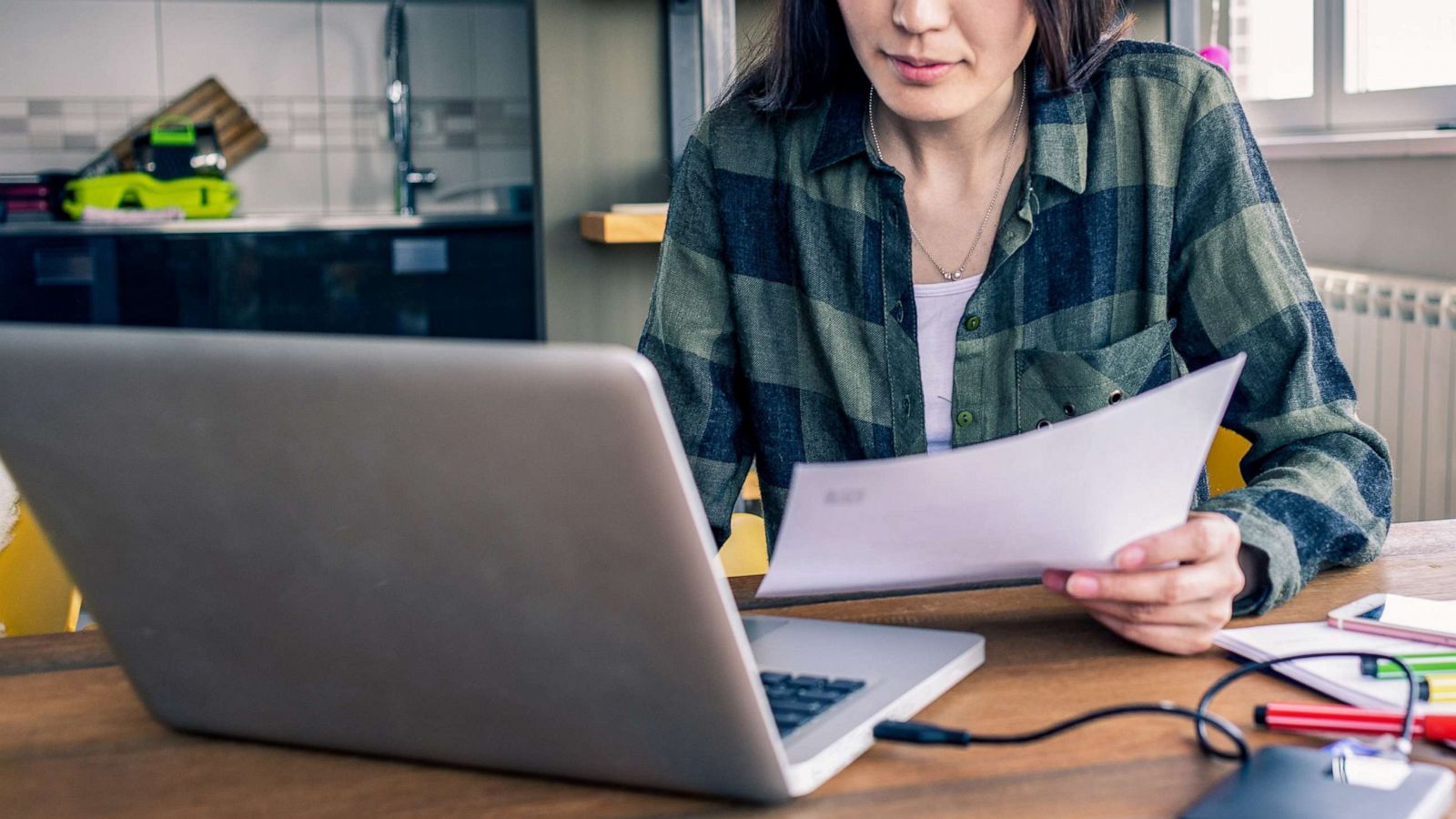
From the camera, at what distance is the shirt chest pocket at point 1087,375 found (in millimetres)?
1110

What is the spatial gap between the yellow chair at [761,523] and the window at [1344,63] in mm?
1579

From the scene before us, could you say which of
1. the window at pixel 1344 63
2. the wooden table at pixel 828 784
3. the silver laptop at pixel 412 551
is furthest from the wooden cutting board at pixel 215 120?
the silver laptop at pixel 412 551

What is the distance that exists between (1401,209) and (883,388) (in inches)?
65.4

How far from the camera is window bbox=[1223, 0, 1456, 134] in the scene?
2480 mm

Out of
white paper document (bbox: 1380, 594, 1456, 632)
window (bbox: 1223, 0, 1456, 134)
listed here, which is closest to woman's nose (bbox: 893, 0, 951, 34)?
white paper document (bbox: 1380, 594, 1456, 632)

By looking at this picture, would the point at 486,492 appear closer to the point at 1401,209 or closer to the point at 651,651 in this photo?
the point at 651,651

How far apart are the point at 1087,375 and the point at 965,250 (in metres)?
0.15

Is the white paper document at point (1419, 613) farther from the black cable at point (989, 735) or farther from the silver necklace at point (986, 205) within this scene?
the silver necklace at point (986, 205)

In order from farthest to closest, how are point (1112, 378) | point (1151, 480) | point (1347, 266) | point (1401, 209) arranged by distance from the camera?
point (1347, 266)
point (1401, 209)
point (1112, 378)
point (1151, 480)

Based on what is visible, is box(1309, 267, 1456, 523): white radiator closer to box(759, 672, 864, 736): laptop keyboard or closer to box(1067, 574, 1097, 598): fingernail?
box(1067, 574, 1097, 598): fingernail

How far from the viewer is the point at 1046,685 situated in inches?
26.7

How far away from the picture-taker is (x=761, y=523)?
4.01 feet

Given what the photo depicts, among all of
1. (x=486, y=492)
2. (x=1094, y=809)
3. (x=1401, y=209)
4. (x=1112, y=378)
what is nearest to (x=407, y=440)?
(x=486, y=492)

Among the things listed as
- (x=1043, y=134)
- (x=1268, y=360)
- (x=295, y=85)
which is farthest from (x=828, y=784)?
(x=295, y=85)
